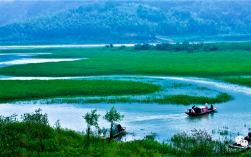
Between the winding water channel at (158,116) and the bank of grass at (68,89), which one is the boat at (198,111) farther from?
the bank of grass at (68,89)

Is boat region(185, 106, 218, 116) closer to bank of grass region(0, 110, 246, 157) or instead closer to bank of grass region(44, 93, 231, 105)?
bank of grass region(44, 93, 231, 105)

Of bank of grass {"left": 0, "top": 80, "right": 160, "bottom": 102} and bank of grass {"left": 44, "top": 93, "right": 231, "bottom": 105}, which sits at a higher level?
bank of grass {"left": 0, "top": 80, "right": 160, "bottom": 102}

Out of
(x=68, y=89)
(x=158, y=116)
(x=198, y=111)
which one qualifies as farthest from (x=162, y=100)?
(x=68, y=89)

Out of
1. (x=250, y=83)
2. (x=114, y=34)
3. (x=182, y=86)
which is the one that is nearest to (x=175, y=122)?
(x=182, y=86)

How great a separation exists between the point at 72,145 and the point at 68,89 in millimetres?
21858

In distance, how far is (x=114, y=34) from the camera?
645 ft

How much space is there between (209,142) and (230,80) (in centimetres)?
2842

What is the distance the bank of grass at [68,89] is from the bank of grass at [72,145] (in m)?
17.5

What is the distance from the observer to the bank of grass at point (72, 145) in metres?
14.7

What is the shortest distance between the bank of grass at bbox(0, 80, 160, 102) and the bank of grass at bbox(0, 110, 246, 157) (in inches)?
690

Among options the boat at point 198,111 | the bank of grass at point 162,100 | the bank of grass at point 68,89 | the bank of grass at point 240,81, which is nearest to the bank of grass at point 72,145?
the boat at point 198,111

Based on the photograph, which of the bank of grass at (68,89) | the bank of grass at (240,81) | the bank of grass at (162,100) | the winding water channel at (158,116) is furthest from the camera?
the bank of grass at (240,81)

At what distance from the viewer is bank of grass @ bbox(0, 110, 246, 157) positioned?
1466cm

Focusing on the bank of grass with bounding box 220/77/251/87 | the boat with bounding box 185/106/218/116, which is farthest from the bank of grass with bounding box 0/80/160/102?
the bank of grass with bounding box 220/77/251/87
